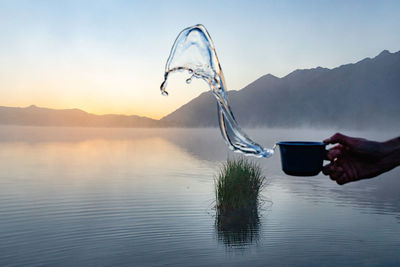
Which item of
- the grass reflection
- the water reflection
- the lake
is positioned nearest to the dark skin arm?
the lake

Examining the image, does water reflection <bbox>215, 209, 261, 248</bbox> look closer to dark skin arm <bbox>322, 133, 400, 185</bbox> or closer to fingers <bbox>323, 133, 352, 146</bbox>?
dark skin arm <bbox>322, 133, 400, 185</bbox>

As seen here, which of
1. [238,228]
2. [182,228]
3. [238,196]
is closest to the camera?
[182,228]

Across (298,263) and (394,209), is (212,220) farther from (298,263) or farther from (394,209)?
(394,209)

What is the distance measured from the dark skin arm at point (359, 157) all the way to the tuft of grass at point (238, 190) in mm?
12800

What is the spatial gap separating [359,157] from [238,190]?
13.5 metres

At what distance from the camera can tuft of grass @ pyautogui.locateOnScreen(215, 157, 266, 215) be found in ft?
58.4

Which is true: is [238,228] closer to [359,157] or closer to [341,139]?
[359,157]

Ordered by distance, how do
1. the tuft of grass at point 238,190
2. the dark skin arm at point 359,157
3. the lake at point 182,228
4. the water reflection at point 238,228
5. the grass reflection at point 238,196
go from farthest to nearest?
the tuft of grass at point 238,190
the grass reflection at point 238,196
the water reflection at point 238,228
the lake at point 182,228
the dark skin arm at point 359,157

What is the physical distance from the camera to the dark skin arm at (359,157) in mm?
4664

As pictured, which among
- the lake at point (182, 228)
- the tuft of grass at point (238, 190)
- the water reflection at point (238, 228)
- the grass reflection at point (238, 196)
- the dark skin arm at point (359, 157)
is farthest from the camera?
the tuft of grass at point (238, 190)

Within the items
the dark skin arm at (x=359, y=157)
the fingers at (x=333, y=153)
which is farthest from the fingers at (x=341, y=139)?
the fingers at (x=333, y=153)

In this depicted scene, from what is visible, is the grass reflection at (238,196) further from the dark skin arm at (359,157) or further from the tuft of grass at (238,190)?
the dark skin arm at (359,157)

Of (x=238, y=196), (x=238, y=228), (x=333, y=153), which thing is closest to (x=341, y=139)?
(x=333, y=153)

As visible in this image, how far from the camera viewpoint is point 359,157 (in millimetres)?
4871
